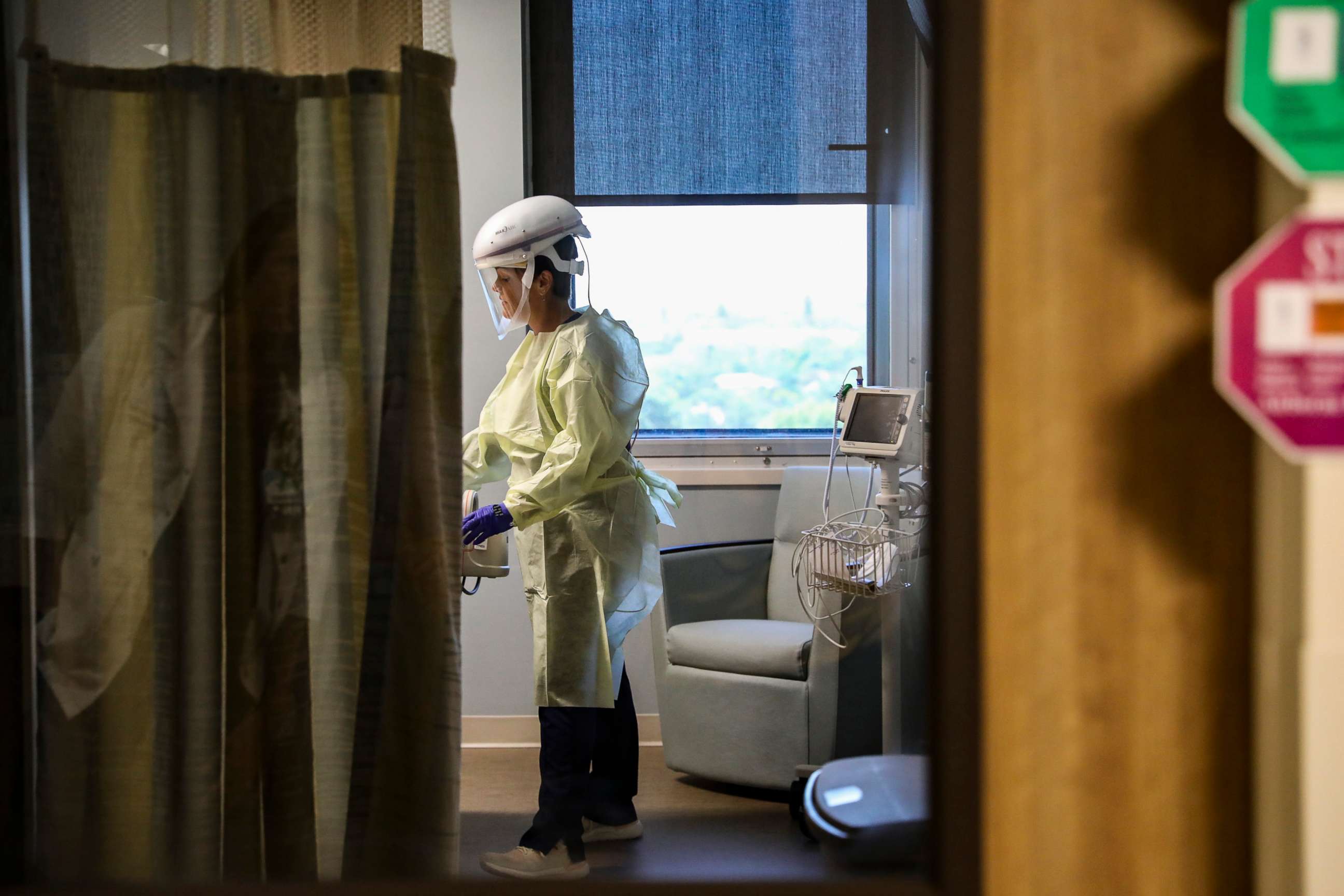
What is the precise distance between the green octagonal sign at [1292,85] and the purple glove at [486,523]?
48.5 inches

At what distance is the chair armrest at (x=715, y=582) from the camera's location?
6.81 feet

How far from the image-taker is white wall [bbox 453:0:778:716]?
124 centimetres

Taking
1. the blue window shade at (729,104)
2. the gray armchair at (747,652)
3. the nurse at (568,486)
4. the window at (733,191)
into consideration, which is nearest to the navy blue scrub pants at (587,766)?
the nurse at (568,486)

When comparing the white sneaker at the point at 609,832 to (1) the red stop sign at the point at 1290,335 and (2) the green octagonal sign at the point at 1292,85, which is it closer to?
(1) the red stop sign at the point at 1290,335

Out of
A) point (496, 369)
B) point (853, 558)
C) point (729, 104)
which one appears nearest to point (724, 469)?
point (853, 558)

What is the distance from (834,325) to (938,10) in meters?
1.07

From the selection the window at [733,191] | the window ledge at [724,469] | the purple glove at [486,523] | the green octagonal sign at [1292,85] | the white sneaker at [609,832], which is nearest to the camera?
the green octagonal sign at [1292,85]

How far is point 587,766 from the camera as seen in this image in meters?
1.79

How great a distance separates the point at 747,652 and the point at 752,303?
732 millimetres

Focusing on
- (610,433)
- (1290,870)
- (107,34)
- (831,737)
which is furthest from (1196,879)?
(107,34)

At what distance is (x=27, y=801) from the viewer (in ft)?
3.49

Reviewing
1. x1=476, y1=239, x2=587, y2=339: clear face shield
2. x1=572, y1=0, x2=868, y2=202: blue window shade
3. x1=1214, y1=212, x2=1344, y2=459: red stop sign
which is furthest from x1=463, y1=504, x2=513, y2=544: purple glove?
x1=1214, y1=212, x2=1344, y2=459: red stop sign

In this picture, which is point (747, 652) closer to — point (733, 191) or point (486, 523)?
point (486, 523)

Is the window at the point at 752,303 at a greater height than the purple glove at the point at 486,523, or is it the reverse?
the window at the point at 752,303
